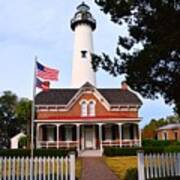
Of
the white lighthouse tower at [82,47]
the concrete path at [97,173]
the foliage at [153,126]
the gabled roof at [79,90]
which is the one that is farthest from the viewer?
the foliage at [153,126]

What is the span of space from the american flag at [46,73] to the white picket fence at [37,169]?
28.7 ft

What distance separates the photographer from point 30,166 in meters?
13.8

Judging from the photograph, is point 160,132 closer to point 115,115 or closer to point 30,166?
point 115,115

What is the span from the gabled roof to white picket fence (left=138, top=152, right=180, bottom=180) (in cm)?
2636

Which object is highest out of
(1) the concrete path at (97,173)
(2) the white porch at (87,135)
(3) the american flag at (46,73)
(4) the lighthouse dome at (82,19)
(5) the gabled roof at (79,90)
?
(4) the lighthouse dome at (82,19)

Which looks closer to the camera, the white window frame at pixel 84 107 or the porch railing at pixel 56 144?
the porch railing at pixel 56 144

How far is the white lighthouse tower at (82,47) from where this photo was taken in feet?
149

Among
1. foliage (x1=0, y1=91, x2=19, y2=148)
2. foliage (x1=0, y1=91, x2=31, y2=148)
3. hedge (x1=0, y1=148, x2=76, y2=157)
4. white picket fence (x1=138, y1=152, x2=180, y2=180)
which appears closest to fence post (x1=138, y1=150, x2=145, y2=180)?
white picket fence (x1=138, y1=152, x2=180, y2=180)

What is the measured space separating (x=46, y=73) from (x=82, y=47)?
24801mm

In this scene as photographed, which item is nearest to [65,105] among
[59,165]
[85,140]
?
[85,140]

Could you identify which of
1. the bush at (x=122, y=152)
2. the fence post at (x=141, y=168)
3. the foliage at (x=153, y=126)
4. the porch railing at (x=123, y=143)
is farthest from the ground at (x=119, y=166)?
the foliage at (x=153, y=126)

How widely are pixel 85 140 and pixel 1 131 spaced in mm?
35529

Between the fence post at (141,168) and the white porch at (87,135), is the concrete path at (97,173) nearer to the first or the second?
the fence post at (141,168)

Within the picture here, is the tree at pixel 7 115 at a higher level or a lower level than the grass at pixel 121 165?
higher
